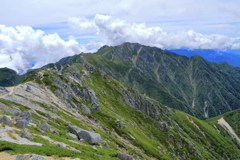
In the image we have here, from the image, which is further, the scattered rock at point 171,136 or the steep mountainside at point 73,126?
the scattered rock at point 171,136

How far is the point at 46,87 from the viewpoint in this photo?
97125 mm

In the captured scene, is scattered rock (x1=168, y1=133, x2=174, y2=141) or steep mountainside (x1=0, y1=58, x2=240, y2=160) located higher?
steep mountainside (x1=0, y1=58, x2=240, y2=160)

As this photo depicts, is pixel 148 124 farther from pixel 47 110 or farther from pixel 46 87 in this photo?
pixel 47 110

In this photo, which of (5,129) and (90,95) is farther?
(90,95)

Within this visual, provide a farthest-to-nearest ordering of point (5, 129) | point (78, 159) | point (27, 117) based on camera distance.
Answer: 1. point (27, 117)
2. point (5, 129)
3. point (78, 159)

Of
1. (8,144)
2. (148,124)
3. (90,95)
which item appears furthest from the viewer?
(148,124)

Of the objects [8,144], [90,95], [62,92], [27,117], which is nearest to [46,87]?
[62,92]

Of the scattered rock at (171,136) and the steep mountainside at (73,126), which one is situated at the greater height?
the steep mountainside at (73,126)

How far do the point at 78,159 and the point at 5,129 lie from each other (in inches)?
575

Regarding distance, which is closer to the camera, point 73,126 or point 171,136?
point 73,126

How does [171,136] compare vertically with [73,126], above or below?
below

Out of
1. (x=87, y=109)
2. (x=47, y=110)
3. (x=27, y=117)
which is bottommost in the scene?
(x=87, y=109)

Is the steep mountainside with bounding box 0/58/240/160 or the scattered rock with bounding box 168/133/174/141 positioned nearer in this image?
the steep mountainside with bounding box 0/58/240/160

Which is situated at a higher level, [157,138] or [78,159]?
[78,159]
